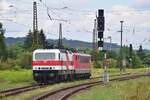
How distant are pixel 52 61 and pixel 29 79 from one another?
294 inches

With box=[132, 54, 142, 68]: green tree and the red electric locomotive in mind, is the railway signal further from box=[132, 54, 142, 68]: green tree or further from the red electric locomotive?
box=[132, 54, 142, 68]: green tree

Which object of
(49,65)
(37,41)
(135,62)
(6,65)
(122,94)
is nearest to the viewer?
(122,94)

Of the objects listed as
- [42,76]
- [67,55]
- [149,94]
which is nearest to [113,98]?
[149,94]

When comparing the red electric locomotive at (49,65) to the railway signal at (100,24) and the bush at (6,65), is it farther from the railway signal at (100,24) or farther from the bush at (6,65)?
the bush at (6,65)

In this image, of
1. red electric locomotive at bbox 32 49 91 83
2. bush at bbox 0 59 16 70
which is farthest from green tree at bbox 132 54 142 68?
red electric locomotive at bbox 32 49 91 83

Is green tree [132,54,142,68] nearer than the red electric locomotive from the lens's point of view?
No

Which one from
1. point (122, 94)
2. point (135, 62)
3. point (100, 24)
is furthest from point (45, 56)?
point (135, 62)

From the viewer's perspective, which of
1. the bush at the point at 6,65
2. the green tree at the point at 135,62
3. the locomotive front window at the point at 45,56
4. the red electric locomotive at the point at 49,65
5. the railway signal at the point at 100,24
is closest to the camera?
the railway signal at the point at 100,24

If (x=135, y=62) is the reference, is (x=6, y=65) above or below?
above

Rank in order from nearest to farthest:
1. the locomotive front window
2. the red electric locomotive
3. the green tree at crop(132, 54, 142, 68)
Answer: the red electric locomotive < the locomotive front window < the green tree at crop(132, 54, 142, 68)

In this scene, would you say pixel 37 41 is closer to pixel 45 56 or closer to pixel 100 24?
pixel 45 56

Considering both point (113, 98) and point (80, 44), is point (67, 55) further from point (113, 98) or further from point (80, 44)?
point (80, 44)

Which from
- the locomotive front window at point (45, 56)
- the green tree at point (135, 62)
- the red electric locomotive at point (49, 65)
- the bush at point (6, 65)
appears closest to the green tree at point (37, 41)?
the bush at point (6, 65)

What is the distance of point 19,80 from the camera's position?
163 ft
